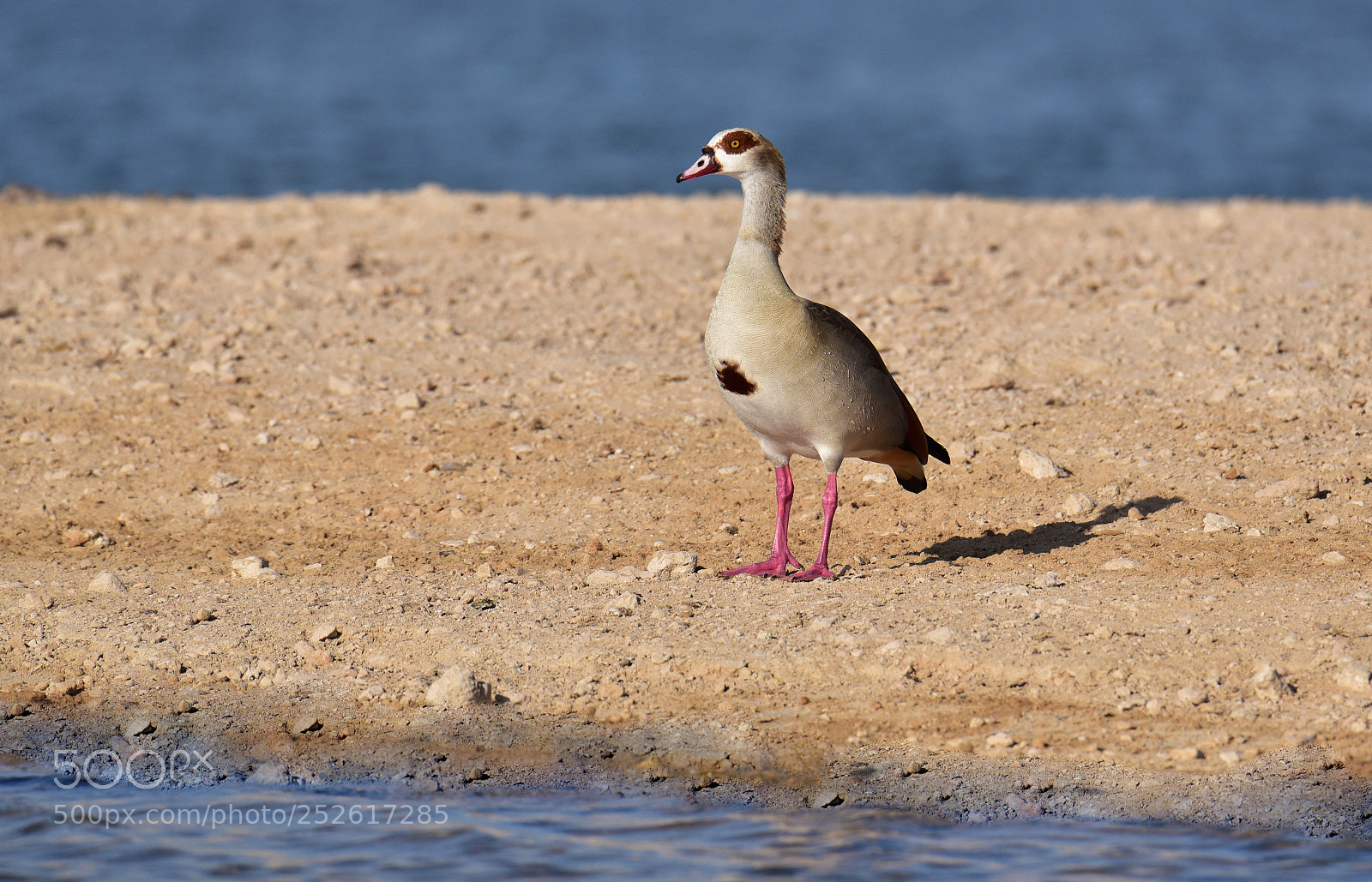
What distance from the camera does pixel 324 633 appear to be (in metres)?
5.73

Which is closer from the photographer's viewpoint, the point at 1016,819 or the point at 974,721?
the point at 1016,819

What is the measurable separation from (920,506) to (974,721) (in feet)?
6.73

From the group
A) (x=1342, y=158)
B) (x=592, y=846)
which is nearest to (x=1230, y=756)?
(x=592, y=846)

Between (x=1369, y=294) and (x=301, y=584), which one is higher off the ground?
(x=1369, y=294)

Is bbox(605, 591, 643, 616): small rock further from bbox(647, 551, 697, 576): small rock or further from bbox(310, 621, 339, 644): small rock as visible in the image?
bbox(310, 621, 339, 644): small rock

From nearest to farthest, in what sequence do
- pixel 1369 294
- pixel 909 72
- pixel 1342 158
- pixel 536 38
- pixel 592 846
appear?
pixel 592 846
pixel 1369 294
pixel 1342 158
pixel 909 72
pixel 536 38

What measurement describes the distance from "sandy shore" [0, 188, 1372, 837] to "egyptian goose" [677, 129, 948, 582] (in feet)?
1.76

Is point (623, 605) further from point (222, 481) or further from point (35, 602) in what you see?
point (222, 481)

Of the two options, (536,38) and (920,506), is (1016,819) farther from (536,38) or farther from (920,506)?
(536,38)

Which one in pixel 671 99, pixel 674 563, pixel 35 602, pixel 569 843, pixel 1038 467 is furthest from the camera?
pixel 671 99

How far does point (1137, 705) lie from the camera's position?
5156 millimetres

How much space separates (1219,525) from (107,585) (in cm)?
473

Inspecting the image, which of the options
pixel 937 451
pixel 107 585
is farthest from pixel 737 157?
pixel 107 585

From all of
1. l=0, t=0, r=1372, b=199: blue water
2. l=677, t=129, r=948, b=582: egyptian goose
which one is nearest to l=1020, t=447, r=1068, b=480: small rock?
l=677, t=129, r=948, b=582: egyptian goose
